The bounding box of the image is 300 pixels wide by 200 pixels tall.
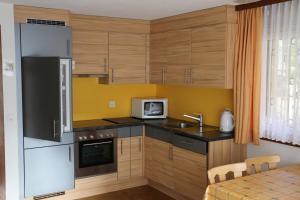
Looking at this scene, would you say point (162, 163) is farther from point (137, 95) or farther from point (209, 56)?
point (209, 56)

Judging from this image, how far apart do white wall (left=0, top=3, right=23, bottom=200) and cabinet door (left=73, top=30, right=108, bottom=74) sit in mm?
828

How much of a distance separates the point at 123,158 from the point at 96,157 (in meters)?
0.38

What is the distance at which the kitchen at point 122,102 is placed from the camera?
3.77m

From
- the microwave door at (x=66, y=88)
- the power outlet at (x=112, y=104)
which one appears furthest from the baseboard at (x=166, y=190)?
the microwave door at (x=66, y=88)

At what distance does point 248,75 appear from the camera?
12.0 feet

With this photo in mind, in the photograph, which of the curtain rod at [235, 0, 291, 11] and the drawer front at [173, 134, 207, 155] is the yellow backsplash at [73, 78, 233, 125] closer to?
the drawer front at [173, 134, 207, 155]

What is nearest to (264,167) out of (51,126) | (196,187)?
(196,187)

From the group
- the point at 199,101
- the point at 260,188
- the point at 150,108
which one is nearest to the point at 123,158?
the point at 150,108

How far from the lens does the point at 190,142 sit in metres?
3.86

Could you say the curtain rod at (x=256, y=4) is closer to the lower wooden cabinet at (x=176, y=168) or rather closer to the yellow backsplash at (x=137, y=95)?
the yellow backsplash at (x=137, y=95)

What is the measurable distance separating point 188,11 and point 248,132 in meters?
1.60

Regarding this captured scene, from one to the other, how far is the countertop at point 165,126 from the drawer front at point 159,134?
5 centimetres

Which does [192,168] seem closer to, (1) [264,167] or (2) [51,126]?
(1) [264,167]

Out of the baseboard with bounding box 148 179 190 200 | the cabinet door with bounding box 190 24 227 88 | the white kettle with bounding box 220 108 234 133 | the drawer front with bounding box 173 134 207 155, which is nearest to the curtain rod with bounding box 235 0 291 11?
the cabinet door with bounding box 190 24 227 88
